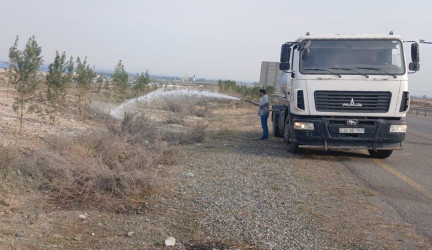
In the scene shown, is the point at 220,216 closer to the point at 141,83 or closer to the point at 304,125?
the point at 304,125

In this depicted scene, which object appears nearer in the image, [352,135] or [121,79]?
[352,135]

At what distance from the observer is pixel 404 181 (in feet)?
30.7

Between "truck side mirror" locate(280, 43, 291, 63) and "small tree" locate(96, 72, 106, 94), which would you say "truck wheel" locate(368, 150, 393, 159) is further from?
"small tree" locate(96, 72, 106, 94)

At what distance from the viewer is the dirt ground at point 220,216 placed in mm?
5293

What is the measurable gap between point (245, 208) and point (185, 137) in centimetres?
Answer: 785

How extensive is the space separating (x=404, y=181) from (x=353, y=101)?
2.46 metres

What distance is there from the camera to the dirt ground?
17.4ft

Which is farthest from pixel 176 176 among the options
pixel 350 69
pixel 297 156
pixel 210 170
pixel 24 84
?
pixel 24 84

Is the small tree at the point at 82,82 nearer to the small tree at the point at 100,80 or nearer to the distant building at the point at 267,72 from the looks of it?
the small tree at the point at 100,80

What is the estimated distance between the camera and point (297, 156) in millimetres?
12047

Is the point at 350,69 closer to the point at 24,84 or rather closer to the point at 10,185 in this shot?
the point at 10,185

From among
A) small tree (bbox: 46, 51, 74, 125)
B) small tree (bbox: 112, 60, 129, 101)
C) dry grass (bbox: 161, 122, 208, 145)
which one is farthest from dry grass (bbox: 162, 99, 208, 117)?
dry grass (bbox: 161, 122, 208, 145)

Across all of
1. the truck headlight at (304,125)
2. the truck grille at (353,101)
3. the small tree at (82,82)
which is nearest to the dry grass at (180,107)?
the small tree at (82,82)

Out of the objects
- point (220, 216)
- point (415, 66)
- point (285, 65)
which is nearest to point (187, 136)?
point (285, 65)
